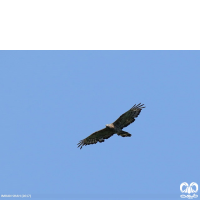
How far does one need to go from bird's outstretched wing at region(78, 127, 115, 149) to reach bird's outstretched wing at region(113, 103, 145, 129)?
755 mm

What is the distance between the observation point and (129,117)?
2195 centimetres

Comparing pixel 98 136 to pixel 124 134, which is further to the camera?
pixel 98 136

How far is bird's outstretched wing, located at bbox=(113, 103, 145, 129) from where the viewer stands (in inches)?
861

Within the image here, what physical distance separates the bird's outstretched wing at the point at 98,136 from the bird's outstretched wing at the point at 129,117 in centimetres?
75

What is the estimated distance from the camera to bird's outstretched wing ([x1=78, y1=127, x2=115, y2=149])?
2277 cm

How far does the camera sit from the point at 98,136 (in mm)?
23328

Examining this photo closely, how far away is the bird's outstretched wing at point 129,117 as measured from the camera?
2188 cm

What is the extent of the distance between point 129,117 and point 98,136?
8.54 ft

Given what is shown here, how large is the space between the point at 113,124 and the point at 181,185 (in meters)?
5.63
